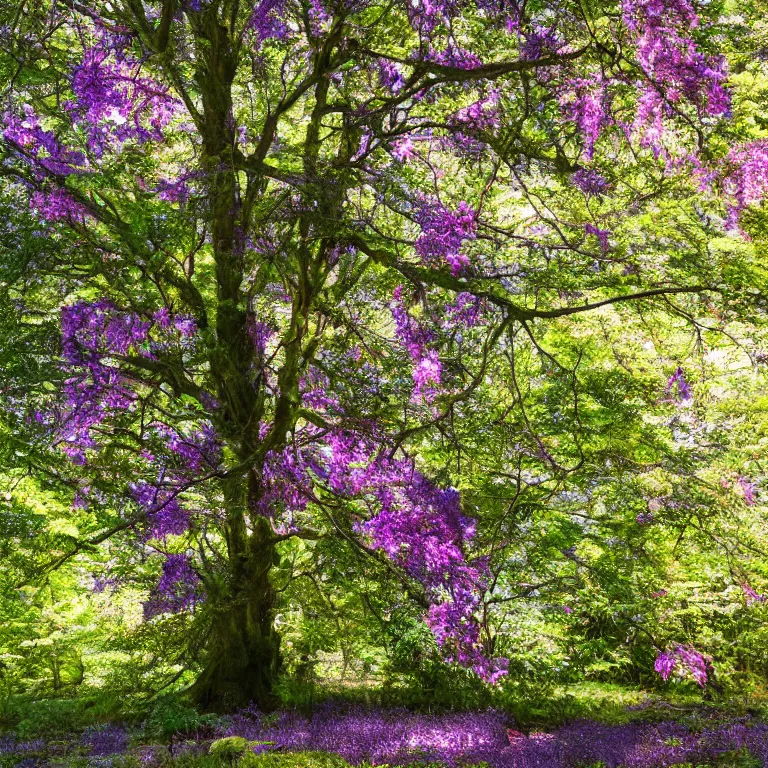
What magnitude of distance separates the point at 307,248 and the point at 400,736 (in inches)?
146

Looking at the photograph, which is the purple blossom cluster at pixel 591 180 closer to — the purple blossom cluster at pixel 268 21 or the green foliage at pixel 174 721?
the purple blossom cluster at pixel 268 21

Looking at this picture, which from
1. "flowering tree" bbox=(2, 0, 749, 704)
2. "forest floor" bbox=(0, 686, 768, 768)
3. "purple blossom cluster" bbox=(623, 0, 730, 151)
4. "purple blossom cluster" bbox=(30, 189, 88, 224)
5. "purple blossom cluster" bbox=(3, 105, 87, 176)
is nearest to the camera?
"forest floor" bbox=(0, 686, 768, 768)

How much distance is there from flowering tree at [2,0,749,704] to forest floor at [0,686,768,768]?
765mm

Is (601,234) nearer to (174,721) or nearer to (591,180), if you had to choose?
(591,180)

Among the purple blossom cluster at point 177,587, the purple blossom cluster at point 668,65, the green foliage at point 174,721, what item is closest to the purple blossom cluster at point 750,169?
the purple blossom cluster at point 668,65

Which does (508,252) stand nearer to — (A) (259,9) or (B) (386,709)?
(A) (259,9)

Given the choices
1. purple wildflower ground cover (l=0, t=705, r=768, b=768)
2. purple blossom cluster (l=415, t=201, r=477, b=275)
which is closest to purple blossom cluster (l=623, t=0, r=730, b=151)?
purple blossom cluster (l=415, t=201, r=477, b=275)

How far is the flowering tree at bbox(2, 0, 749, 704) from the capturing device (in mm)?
5551

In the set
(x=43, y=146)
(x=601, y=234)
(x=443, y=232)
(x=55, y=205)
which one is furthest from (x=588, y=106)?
(x=43, y=146)

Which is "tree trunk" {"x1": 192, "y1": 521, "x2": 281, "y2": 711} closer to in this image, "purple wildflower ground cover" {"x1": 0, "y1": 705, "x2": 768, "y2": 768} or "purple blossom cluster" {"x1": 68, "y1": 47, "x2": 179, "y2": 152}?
"purple wildflower ground cover" {"x1": 0, "y1": 705, "x2": 768, "y2": 768}

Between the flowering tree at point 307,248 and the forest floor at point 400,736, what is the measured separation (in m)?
0.76

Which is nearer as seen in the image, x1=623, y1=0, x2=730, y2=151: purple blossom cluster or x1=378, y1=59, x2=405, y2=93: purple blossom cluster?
x1=623, y1=0, x2=730, y2=151: purple blossom cluster

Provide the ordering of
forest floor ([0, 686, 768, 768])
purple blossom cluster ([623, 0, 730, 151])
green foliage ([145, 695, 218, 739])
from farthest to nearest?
green foliage ([145, 695, 218, 739]) < purple blossom cluster ([623, 0, 730, 151]) < forest floor ([0, 686, 768, 768])

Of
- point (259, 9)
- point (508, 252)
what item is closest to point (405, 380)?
point (508, 252)
